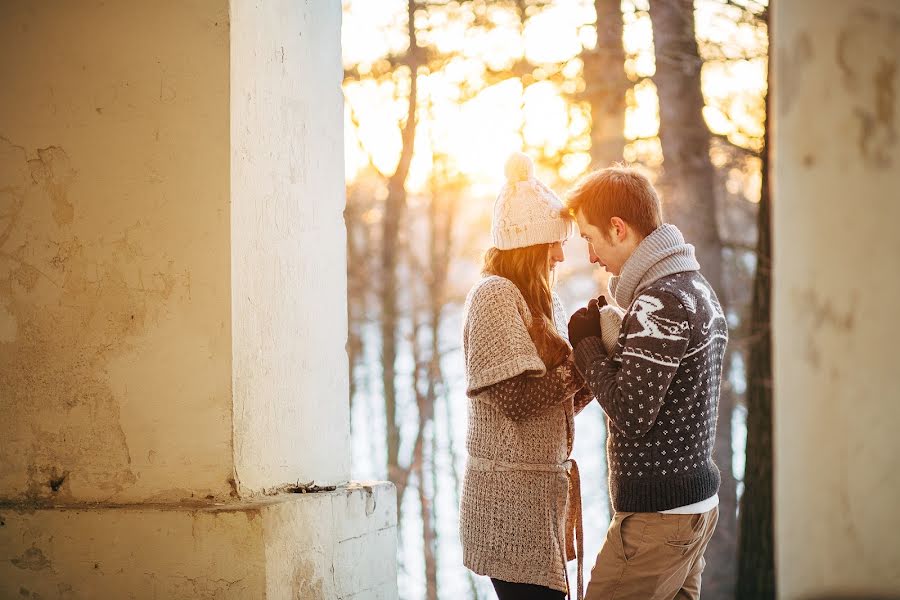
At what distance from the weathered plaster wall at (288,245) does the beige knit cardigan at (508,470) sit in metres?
0.42

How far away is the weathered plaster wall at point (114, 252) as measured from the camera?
2.55 m

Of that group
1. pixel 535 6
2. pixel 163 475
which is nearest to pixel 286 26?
pixel 163 475

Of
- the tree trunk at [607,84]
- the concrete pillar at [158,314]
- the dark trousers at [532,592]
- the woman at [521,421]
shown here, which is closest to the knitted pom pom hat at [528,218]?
the woman at [521,421]

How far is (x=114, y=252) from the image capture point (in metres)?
2.63

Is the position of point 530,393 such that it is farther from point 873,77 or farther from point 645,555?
point 873,77

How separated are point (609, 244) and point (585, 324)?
0.81 feet

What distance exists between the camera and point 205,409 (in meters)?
2.53

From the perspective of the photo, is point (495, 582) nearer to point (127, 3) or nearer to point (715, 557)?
point (127, 3)

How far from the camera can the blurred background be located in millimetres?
8789

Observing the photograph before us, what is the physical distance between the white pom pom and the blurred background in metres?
5.32

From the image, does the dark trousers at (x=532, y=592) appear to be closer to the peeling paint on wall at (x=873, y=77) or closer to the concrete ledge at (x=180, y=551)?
the concrete ledge at (x=180, y=551)

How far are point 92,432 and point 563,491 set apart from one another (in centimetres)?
136

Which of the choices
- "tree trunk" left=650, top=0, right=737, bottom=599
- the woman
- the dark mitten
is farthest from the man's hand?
"tree trunk" left=650, top=0, right=737, bottom=599

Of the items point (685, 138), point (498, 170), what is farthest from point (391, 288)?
point (685, 138)
